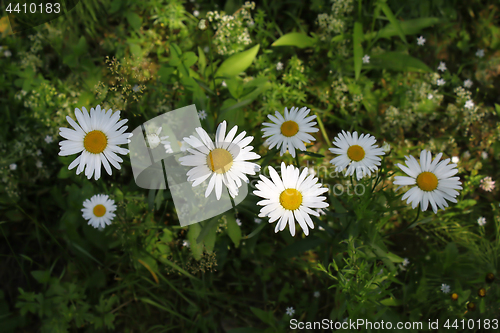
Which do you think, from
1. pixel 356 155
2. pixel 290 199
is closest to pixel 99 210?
pixel 290 199

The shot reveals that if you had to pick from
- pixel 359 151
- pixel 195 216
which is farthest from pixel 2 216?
pixel 359 151

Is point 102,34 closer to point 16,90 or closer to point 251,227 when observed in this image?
point 16,90

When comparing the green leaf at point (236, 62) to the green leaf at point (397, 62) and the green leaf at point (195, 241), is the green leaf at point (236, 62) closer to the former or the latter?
the green leaf at point (397, 62)

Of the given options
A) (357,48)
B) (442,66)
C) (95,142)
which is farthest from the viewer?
(442,66)

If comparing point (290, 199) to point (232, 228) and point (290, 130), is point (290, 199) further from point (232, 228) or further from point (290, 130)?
point (232, 228)

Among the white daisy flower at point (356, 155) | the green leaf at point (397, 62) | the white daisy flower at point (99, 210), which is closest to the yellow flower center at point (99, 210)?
the white daisy flower at point (99, 210)
